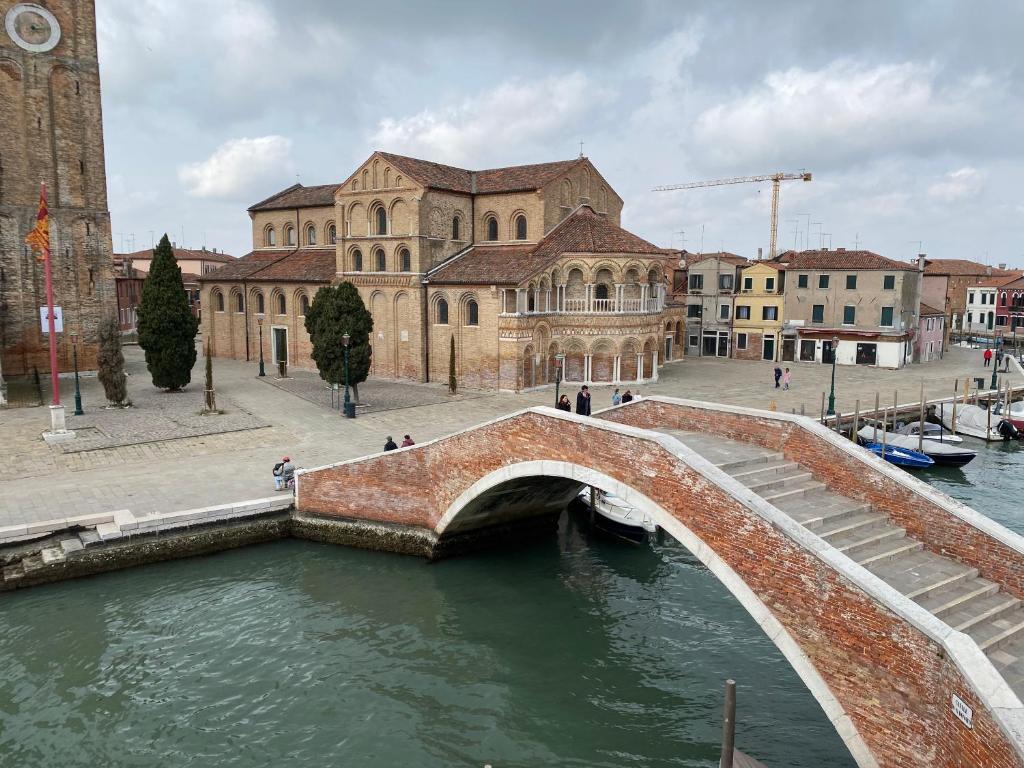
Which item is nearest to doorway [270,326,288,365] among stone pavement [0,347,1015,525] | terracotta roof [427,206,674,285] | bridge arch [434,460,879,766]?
stone pavement [0,347,1015,525]

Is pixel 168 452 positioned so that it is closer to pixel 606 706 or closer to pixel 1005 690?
pixel 606 706

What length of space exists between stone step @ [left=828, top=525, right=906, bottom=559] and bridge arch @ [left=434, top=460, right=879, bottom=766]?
4.86 feet

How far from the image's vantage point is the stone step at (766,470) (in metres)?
11.6

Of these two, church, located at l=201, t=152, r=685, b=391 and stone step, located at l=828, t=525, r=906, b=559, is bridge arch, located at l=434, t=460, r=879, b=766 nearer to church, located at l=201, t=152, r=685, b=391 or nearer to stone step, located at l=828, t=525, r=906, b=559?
stone step, located at l=828, t=525, r=906, b=559

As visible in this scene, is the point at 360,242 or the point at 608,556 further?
the point at 360,242

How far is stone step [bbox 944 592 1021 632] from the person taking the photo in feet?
27.8

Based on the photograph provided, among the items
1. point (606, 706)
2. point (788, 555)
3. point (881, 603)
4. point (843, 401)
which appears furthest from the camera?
point (843, 401)

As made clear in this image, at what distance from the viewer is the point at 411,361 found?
34531 mm

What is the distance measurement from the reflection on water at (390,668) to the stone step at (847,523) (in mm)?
2851

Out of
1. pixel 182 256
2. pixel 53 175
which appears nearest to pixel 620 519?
pixel 53 175

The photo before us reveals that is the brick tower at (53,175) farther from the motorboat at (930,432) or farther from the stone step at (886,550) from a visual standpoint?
the motorboat at (930,432)

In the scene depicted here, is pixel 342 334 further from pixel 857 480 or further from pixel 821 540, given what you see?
pixel 821 540

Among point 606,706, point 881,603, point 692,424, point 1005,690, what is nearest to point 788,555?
point 881,603

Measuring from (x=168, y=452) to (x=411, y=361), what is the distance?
14.8 m
